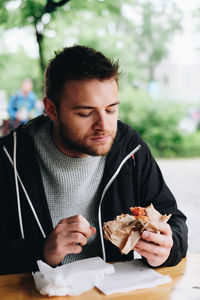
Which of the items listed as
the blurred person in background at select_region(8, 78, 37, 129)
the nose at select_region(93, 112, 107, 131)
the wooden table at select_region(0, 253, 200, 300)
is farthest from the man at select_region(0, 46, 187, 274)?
the blurred person in background at select_region(8, 78, 37, 129)

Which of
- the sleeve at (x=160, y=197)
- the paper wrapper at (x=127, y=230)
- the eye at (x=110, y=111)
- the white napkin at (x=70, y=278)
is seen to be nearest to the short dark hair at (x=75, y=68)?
the eye at (x=110, y=111)

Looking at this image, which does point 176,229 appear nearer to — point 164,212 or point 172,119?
point 164,212

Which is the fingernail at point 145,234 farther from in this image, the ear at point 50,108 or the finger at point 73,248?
the ear at point 50,108

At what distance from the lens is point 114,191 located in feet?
5.51

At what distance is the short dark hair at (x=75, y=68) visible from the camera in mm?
1549

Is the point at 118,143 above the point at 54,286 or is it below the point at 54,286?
above

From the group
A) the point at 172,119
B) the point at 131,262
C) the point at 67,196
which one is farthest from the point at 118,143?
the point at 172,119

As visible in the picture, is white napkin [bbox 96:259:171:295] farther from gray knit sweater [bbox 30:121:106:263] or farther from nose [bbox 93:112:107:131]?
nose [bbox 93:112:107:131]

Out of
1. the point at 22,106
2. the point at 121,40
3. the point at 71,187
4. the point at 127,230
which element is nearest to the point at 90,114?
the point at 71,187

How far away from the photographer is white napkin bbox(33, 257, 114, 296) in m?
1.13

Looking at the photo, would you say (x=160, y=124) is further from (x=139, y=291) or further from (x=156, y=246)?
(x=139, y=291)

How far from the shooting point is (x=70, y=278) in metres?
1.17

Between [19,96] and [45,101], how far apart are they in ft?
19.6

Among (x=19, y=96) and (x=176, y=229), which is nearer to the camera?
(x=176, y=229)
